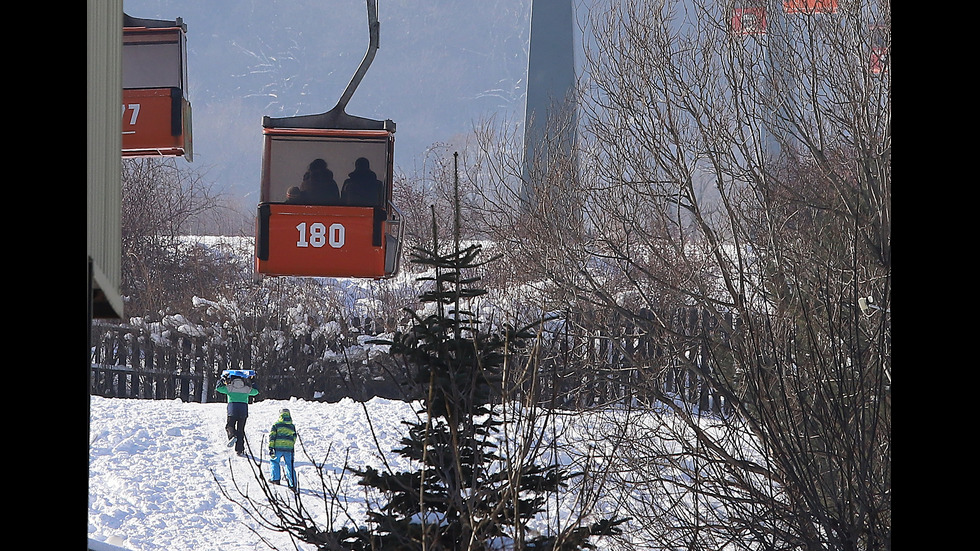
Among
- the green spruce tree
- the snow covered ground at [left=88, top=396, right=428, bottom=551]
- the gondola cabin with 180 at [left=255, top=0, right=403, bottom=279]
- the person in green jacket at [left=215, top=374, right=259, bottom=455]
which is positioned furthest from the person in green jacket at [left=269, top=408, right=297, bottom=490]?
the green spruce tree

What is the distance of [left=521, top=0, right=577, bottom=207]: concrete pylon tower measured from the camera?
679 inches

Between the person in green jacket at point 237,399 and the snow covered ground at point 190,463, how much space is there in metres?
0.49

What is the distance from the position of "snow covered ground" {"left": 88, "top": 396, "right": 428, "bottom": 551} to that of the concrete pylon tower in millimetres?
4897

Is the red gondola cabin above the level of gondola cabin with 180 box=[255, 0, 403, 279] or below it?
above

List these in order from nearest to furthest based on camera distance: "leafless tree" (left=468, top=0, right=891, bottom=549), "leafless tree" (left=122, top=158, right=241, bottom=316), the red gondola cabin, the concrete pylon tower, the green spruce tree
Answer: the green spruce tree → the red gondola cabin → "leafless tree" (left=468, top=0, right=891, bottom=549) → the concrete pylon tower → "leafless tree" (left=122, top=158, right=241, bottom=316)

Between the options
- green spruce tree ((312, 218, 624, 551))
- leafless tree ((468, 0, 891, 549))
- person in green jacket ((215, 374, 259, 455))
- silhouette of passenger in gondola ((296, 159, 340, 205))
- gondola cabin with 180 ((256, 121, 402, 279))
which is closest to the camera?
green spruce tree ((312, 218, 624, 551))

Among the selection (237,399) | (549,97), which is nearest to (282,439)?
(237,399)

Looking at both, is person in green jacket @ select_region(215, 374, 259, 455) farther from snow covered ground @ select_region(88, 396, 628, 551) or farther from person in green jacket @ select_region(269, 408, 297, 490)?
person in green jacket @ select_region(269, 408, 297, 490)

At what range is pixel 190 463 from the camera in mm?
15469

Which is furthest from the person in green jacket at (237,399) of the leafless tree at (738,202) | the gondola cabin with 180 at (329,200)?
the gondola cabin with 180 at (329,200)

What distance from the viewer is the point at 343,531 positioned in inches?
220

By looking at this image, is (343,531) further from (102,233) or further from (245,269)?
(245,269)

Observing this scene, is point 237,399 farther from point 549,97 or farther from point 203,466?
point 549,97

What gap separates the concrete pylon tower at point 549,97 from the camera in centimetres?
1725
